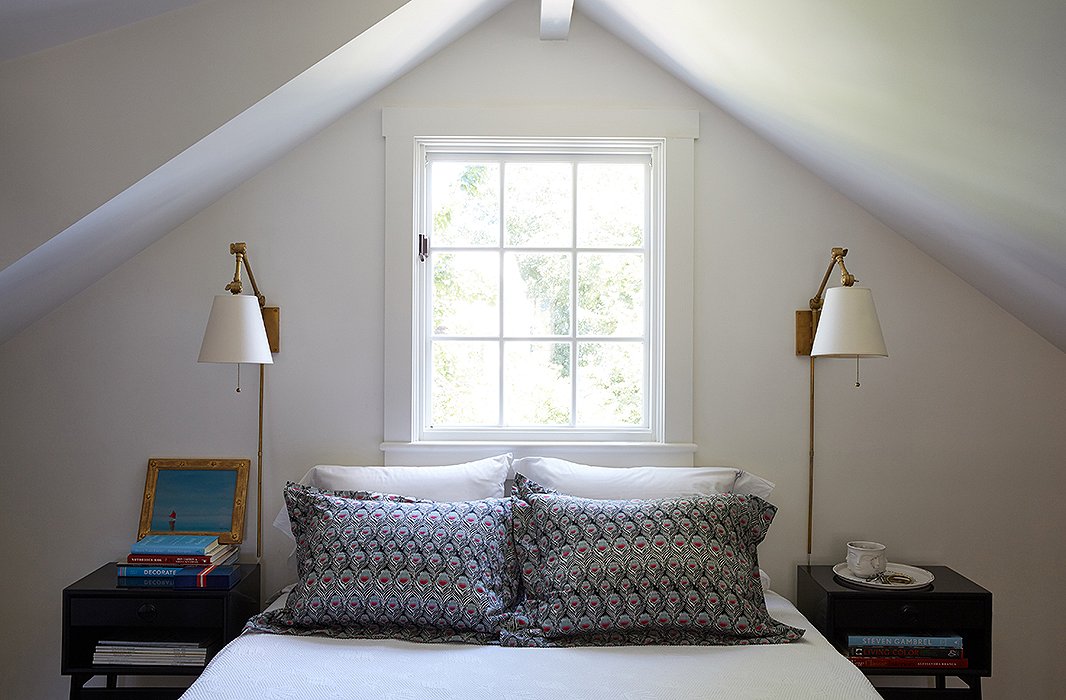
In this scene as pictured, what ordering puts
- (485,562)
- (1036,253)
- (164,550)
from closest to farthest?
(1036,253) < (485,562) < (164,550)

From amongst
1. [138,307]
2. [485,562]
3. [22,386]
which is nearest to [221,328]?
[138,307]

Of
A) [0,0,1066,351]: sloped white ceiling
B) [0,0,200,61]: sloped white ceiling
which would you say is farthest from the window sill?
[0,0,200,61]: sloped white ceiling

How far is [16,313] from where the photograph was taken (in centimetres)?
289

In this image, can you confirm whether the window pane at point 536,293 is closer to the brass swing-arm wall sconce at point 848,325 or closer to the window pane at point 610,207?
the window pane at point 610,207

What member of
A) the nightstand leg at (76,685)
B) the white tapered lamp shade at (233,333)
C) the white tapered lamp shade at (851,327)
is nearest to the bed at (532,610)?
the white tapered lamp shade at (233,333)

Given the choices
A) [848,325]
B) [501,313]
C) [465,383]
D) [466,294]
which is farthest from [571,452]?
[848,325]

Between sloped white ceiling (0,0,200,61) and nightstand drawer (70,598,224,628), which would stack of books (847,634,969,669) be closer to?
nightstand drawer (70,598,224,628)

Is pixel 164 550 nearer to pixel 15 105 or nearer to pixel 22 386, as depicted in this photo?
pixel 22 386

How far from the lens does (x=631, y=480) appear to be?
293 cm

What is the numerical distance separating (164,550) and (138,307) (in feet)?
2.98

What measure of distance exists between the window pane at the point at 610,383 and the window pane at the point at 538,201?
1.48 feet

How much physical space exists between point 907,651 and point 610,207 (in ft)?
6.00

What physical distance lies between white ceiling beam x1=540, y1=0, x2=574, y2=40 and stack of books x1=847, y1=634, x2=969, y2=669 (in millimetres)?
2233

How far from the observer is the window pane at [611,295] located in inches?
129
